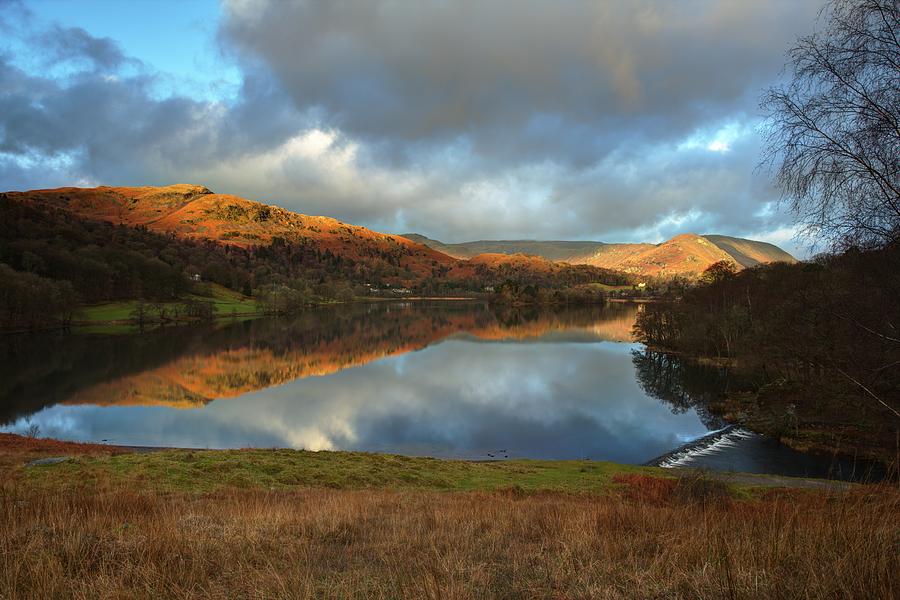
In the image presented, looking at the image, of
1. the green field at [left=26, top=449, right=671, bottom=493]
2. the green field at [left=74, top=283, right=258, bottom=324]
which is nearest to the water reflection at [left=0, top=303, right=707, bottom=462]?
the green field at [left=26, top=449, right=671, bottom=493]

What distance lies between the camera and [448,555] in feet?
15.2

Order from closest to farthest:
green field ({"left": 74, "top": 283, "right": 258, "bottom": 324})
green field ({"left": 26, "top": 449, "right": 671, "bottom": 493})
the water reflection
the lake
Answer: green field ({"left": 26, "top": 449, "right": 671, "bottom": 493}), the lake, the water reflection, green field ({"left": 74, "top": 283, "right": 258, "bottom": 324})

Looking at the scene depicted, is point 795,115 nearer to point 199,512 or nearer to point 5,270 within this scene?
point 199,512

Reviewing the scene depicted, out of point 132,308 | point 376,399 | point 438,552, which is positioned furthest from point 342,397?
point 132,308

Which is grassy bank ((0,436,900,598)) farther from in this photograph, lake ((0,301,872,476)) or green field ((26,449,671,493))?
lake ((0,301,872,476))

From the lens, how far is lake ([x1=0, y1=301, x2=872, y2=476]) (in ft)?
98.1

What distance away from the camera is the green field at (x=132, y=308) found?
302 feet

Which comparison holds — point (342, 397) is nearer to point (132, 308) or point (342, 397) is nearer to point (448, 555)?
point (448, 555)

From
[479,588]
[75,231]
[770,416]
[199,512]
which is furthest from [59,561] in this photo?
[75,231]

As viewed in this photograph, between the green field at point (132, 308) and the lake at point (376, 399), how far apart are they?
19.2m

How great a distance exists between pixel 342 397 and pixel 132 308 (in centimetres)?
8336

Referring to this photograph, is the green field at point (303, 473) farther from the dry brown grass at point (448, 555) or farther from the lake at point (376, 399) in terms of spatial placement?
the lake at point (376, 399)

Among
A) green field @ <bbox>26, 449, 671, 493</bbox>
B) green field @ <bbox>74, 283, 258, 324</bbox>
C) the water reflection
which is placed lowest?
the water reflection

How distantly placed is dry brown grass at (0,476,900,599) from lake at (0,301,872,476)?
22086 mm
